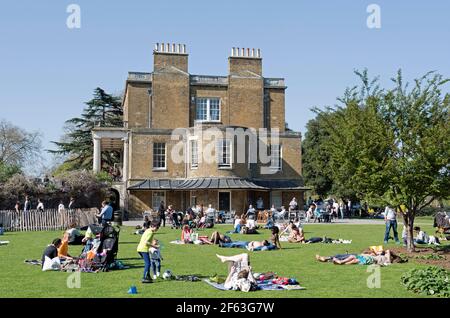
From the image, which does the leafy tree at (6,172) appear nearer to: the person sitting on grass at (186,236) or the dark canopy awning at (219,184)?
the dark canopy awning at (219,184)

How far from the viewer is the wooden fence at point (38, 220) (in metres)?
29.5

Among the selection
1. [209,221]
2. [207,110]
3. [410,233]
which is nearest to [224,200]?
[209,221]

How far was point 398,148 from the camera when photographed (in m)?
19.0

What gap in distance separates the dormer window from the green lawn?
89.3ft

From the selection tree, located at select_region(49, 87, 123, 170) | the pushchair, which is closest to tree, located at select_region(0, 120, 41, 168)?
tree, located at select_region(49, 87, 123, 170)

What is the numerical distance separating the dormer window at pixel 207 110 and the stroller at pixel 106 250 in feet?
106

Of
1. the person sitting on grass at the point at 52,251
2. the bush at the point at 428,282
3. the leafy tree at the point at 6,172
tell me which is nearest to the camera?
the bush at the point at 428,282

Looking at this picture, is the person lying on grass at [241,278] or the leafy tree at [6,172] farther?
the leafy tree at [6,172]

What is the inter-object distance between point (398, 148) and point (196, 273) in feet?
30.2

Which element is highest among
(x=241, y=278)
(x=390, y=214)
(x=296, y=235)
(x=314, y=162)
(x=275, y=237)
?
(x=314, y=162)

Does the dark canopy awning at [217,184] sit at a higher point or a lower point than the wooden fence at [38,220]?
higher

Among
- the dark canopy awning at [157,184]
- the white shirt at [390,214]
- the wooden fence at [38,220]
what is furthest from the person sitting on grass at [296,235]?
the dark canopy awning at [157,184]

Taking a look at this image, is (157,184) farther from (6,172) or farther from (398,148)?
(398,148)
